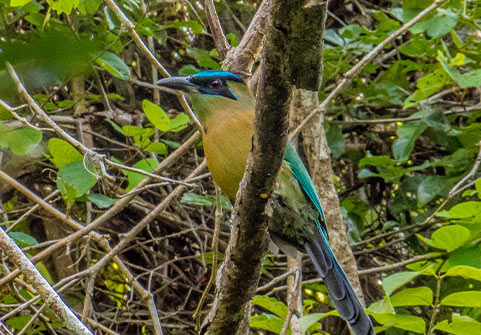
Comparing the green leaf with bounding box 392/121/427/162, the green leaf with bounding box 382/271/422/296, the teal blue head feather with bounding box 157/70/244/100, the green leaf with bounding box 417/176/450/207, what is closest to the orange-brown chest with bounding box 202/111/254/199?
the teal blue head feather with bounding box 157/70/244/100

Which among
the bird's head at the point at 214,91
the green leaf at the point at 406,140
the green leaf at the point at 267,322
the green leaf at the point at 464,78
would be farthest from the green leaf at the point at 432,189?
the green leaf at the point at 267,322

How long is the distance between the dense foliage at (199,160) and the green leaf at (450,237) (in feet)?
0.89

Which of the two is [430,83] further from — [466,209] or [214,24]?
[214,24]

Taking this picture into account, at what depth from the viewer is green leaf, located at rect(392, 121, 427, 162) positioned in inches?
145

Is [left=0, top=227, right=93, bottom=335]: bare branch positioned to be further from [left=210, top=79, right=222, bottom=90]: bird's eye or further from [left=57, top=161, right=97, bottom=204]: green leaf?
[left=210, top=79, right=222, bottom=90]: bird's eye

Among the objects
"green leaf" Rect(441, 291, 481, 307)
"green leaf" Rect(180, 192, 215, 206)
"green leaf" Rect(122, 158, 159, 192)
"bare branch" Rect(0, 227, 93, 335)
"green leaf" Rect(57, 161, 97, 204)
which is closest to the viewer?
"bare branch" Rect(0, 227, 93, 335)

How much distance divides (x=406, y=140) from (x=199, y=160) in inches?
54.3

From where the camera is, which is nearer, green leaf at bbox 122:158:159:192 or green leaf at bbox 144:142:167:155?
green leaf at bbox 122:158:159:192

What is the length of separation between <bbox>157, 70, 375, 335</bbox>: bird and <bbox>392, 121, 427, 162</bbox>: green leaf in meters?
1.24

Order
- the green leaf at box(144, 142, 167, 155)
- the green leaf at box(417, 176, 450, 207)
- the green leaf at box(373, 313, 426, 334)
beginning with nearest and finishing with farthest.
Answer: the green leaf at box(373, 313, 426, 334) → the green leaf at box(144, 142, 167, 155) → the green leaf at box(417, 176, 450, 207)

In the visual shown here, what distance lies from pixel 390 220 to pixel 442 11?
156 centimetres

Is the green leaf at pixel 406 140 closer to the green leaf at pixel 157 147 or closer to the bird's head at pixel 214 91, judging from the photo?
the bird's head at pixel 214 91

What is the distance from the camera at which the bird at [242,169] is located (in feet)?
8.11

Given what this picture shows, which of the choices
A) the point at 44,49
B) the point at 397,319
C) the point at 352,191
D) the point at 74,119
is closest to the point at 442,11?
the point at 352,191
